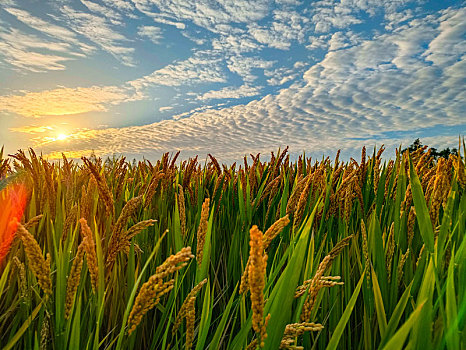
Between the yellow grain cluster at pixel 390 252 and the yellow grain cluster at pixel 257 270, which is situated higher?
the yellow grain cluster at pixel 257 270

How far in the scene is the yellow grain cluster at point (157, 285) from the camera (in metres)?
0.68

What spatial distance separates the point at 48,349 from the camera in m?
1.33

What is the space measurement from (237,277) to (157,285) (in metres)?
1.14

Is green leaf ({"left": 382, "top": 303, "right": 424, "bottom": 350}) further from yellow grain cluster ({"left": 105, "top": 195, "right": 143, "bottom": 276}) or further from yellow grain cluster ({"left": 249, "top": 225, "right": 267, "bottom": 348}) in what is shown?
yellow grain cluster ({"left": 105, "top": 195, "right": 143, "bottom": 276})

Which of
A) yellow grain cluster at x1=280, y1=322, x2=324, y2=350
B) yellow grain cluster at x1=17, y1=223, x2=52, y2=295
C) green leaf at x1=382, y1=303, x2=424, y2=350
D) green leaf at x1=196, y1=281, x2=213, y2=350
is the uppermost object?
yellow grain cluster at x1=17, y1=223, x2=52, y2=295

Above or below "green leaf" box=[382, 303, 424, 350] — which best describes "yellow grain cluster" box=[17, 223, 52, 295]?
above

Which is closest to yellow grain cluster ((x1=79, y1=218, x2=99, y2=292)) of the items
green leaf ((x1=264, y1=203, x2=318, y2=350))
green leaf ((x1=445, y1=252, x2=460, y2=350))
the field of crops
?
the field of crops

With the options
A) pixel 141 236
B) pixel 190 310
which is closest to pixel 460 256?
pixel 190 310

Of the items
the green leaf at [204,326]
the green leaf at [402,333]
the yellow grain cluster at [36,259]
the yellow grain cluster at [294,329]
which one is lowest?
the green leaf at [204,326]

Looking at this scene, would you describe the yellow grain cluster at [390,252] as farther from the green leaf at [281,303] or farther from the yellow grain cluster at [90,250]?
the yellow grain cluster at [90,250]

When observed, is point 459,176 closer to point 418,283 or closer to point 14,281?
point 418,283

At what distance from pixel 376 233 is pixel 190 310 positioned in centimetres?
87

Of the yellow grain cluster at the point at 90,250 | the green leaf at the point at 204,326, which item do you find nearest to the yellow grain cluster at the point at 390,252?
the green leaf at the point at 204,326

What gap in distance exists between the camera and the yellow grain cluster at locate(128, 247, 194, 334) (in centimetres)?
68
